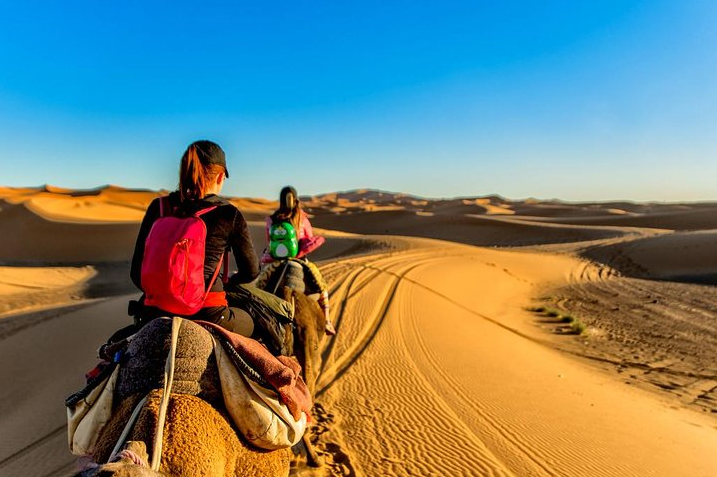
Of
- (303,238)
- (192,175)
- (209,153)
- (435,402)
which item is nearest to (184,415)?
(192,175)

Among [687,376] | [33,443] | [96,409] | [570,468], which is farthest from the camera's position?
[687,376]

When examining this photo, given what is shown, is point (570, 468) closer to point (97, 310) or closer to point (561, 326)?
point (561, 326)

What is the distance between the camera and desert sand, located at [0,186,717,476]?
Answer: 5.14 meters

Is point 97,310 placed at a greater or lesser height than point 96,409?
lesser

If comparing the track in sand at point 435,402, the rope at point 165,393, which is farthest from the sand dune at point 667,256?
the rope at point 165,393

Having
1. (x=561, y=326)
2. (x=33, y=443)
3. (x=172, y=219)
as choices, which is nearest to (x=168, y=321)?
(x=172, y=219)

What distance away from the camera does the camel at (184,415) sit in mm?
1737

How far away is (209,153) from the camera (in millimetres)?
2385

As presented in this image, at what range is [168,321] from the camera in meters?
2.12

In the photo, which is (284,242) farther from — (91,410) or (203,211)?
(91,410)

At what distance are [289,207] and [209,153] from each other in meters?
2.73

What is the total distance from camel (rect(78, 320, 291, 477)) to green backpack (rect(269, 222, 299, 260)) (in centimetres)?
284

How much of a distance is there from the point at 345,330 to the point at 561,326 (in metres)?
7.14

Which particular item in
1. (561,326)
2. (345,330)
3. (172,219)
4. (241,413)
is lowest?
(561,326)
